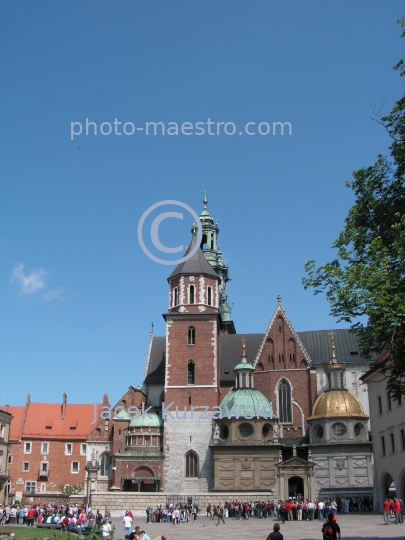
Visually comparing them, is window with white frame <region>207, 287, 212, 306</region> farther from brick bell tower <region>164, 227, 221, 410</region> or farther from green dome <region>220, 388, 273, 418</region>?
green dome <region>220, 388, 273, 418</region>

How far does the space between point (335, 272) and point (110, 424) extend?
135 ft

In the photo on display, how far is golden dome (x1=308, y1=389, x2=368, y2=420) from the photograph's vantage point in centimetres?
4750

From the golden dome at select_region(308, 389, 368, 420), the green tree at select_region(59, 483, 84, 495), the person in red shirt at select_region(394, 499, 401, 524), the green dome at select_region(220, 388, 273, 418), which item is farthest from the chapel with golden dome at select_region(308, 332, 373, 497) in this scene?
the green tree at select_region(59, 483, 84, 495)

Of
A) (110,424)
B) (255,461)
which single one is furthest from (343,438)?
(110,424)

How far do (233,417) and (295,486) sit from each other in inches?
256

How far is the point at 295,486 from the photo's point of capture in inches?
1790

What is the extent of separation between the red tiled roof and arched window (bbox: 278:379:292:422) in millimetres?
19462

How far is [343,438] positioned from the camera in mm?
46844

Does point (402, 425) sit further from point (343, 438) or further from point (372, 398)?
point (343, 438)

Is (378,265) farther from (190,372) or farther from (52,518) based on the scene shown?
(190,372)

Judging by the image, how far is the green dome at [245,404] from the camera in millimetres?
47656

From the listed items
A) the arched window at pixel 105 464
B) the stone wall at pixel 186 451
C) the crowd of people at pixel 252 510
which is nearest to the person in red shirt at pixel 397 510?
the crowd of people at pixel 252 510

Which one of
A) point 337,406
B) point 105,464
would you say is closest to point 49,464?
point 105,464

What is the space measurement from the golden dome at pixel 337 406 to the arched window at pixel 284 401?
328 centimetres
